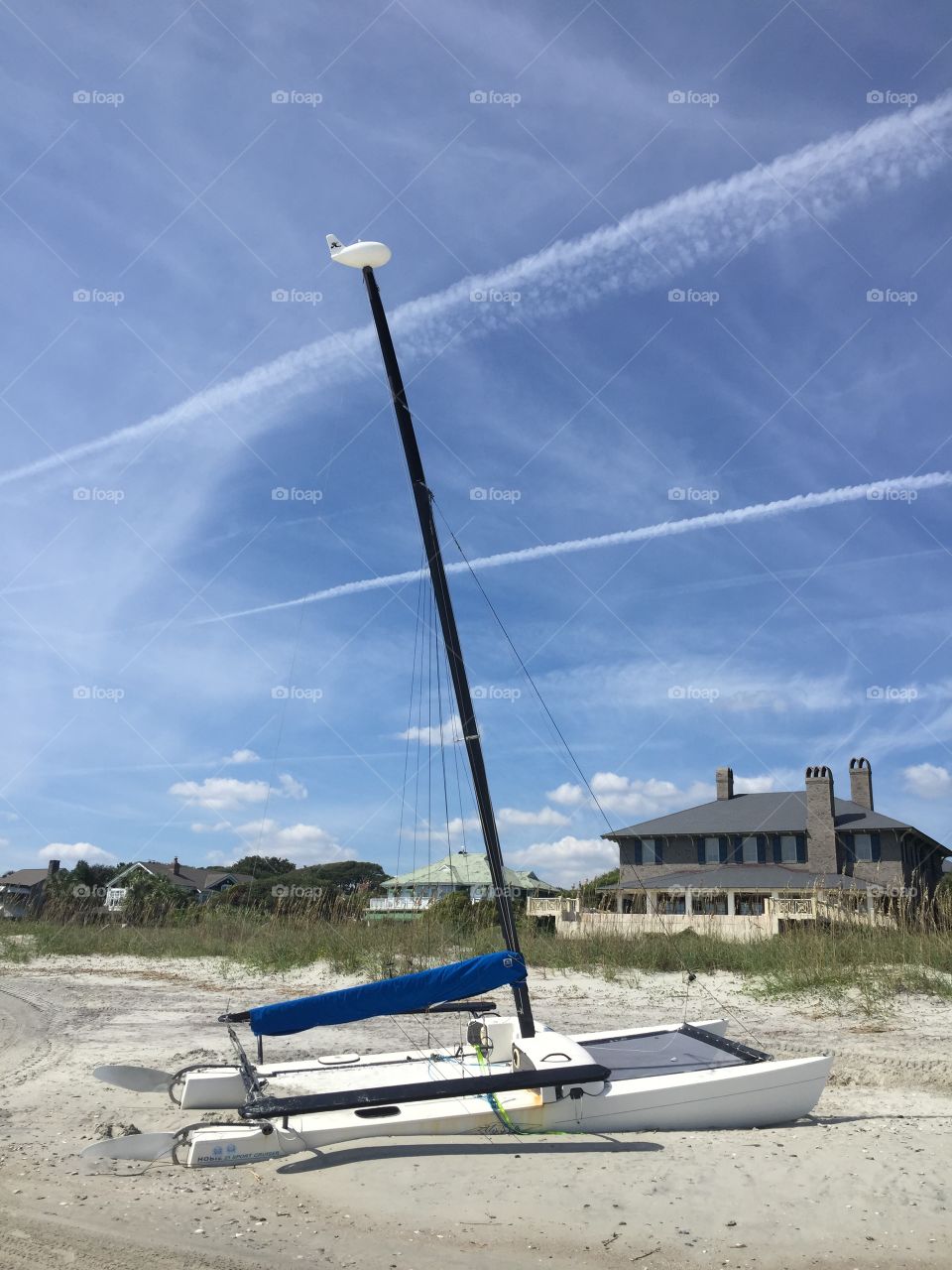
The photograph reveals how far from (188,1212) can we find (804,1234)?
3895 mm

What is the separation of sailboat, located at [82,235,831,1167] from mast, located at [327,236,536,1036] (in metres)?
0.03

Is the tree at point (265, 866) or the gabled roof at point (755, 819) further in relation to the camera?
the tree at point (265, 866)

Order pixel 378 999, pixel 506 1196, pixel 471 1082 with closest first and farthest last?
pixel 506 1196 < pixel 471 1082 < pixel 378 999

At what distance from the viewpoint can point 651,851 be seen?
1780 inches

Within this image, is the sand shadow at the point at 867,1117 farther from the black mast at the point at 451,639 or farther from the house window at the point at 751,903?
the house window at the point at 751,903

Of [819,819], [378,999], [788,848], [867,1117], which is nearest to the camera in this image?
[378,999]

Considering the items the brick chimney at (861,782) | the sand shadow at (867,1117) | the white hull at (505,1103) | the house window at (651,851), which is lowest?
the sand shadow at (867,1117)

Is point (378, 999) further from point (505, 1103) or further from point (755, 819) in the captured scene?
point (755, 819)

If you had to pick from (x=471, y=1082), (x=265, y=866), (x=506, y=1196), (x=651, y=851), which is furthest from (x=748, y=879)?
(x=265, y=866)

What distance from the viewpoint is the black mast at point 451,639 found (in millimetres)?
9906

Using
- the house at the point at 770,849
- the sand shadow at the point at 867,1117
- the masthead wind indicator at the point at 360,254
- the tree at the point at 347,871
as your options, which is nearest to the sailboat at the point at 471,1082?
the sand shadow at the point at 867,1117

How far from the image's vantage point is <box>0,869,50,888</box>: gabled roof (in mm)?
83062

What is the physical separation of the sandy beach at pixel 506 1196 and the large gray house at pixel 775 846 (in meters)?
29.6

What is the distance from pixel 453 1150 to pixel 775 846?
37.5 meters
